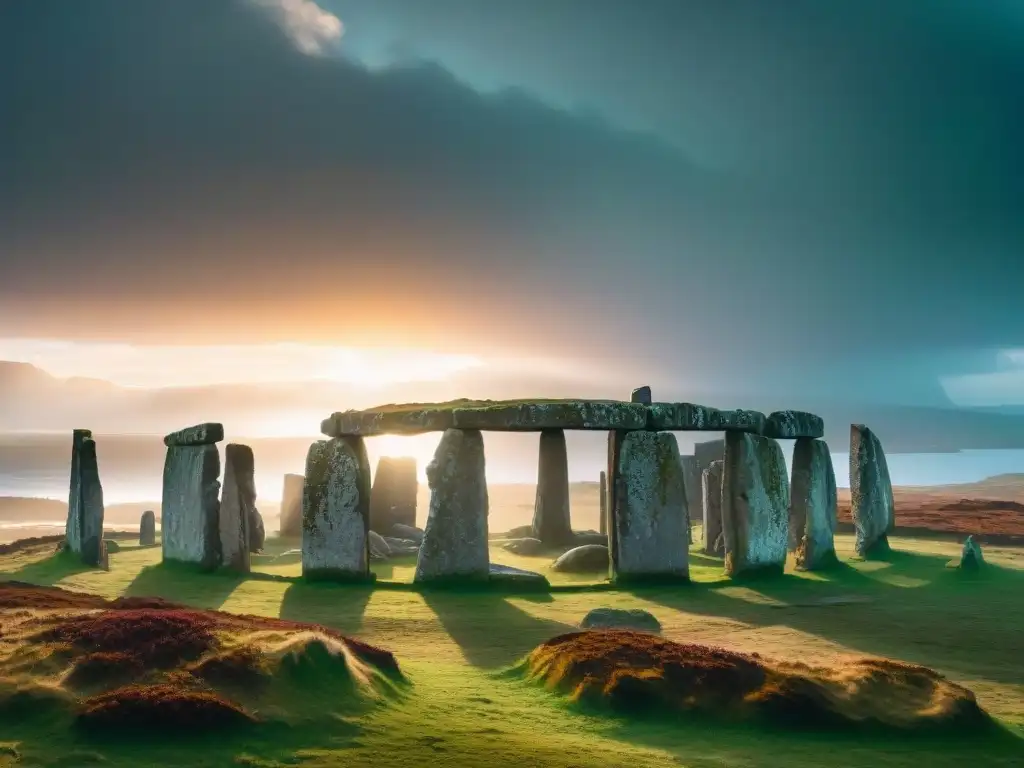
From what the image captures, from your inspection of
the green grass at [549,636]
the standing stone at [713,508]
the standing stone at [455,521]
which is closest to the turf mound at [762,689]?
the green grass at [549,636]

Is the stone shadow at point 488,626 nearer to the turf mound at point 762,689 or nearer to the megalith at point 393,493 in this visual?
the turf mound at point 762,689

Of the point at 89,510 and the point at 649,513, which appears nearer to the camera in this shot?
the point at 649,513

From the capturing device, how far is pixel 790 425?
19500 millimetres

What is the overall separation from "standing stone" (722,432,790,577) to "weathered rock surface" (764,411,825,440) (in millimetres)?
848

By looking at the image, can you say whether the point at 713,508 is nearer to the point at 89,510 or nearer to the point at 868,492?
the point at 868,492

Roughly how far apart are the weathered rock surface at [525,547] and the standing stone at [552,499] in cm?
68

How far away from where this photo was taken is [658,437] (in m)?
17.4

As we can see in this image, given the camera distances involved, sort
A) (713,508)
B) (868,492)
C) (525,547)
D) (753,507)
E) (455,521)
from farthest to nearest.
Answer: (525,547)
(713,508)
(868,492)
(753,507)
(455,521)

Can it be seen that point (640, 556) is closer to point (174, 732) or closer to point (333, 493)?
point (333, 493)

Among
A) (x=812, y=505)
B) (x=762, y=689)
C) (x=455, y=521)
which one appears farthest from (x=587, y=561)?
(x=762, y=689)

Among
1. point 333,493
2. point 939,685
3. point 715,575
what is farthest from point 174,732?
point 715,575

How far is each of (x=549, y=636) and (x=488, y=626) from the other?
4.11 ft

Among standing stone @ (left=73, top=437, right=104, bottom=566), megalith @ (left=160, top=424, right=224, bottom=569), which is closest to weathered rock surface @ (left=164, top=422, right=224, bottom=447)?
megalith @ (left=160, top=424, right=224, bottom=569)

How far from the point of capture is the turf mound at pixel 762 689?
787 cm
